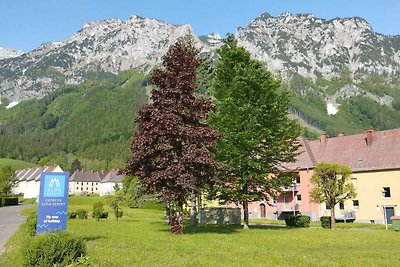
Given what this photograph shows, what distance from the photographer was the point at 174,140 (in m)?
23.2

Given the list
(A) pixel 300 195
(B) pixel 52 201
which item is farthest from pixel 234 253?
(A) pixel 300 195

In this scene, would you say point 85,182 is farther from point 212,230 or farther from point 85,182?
point 212,230

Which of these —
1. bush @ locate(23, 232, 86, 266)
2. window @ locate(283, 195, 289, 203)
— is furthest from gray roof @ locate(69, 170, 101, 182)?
bush @ locate(23, 232, 86, 266)

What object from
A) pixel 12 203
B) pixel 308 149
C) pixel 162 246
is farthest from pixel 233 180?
pixel 12 203

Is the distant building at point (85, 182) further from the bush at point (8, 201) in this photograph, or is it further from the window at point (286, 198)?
the window at point (286, 198)

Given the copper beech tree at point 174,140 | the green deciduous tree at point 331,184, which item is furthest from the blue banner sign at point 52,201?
the green deciduous tree at point 331,184

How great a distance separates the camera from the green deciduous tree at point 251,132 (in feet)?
89.7

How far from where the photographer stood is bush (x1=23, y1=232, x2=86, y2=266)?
9.60 metres

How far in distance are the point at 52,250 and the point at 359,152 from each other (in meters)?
48.5

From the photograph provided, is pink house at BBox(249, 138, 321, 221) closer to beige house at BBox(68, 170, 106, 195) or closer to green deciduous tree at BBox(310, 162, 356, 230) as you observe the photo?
green deciduous tree at BBox(310, 162, 356, 230)

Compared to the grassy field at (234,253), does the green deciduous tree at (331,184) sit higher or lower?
higher

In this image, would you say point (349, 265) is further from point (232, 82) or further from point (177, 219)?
point (232, 82)

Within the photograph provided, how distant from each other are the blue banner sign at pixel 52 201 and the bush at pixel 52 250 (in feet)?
28.8

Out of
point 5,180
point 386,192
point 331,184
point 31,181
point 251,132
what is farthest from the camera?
point 31,181
